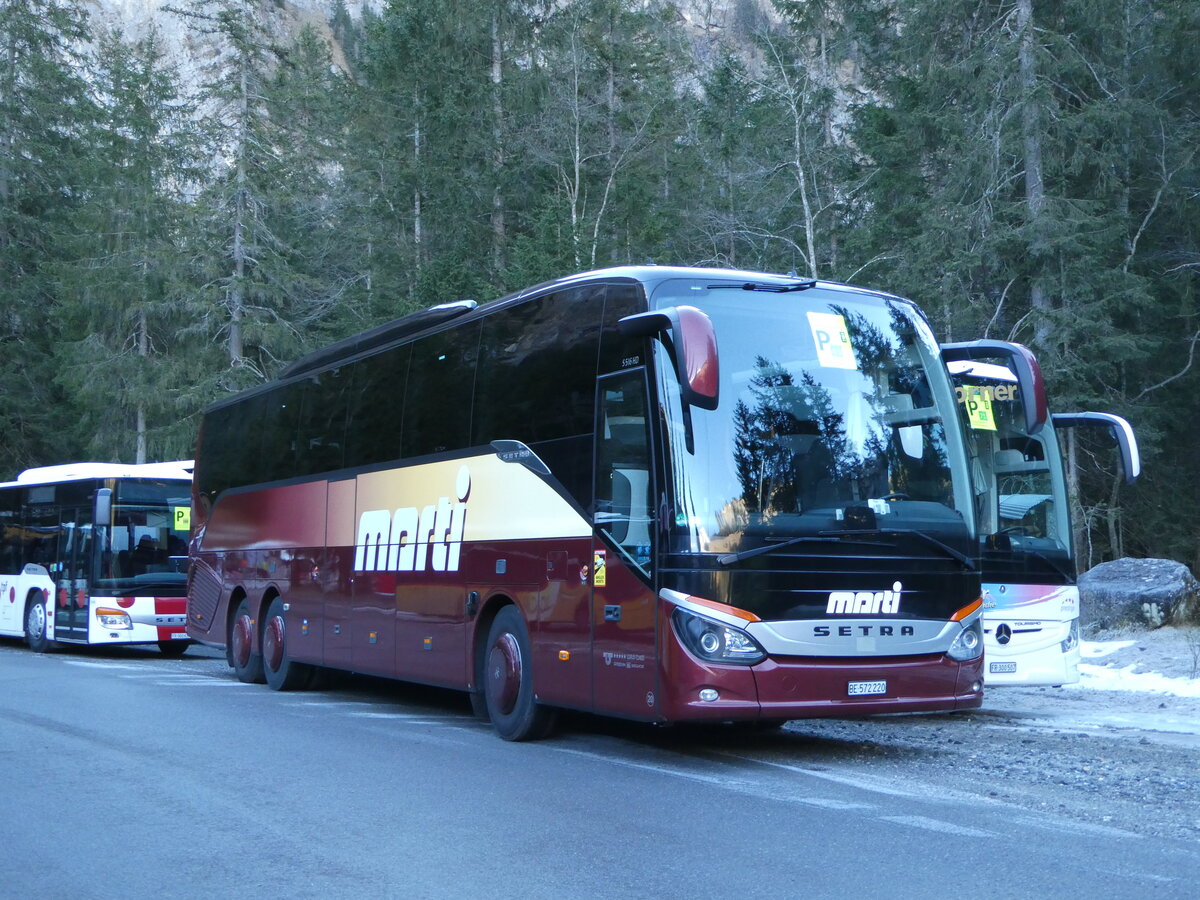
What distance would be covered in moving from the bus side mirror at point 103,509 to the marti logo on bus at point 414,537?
9.52 m

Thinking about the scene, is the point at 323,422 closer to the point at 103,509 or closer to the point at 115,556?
the point at 103,509

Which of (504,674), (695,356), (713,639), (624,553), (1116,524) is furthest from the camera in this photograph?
(1116,524)

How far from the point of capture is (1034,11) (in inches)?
1190

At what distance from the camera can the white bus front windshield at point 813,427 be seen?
29.1ft

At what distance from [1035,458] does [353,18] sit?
10459 cm

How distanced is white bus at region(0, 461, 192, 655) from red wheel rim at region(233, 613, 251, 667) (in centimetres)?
440

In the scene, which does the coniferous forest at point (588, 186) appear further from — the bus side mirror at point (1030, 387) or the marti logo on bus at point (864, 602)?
the marti logo on bus at point (864, 602)

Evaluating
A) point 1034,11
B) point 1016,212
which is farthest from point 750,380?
point 1034,11

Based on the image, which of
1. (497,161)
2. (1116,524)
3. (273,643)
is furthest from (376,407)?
(497,161)

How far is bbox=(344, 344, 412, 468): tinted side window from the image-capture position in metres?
13.3

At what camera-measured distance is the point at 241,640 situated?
17188 mm

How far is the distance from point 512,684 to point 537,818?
11.1 ft

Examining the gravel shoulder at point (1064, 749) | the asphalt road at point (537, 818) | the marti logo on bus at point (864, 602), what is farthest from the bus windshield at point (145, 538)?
the marti logo on bus at point (864, 602)

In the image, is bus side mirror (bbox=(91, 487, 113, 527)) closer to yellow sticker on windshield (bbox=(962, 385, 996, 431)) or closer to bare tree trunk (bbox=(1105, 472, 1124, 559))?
yellow sticker on windshield (bbox=(962, 385, 996, 431))
